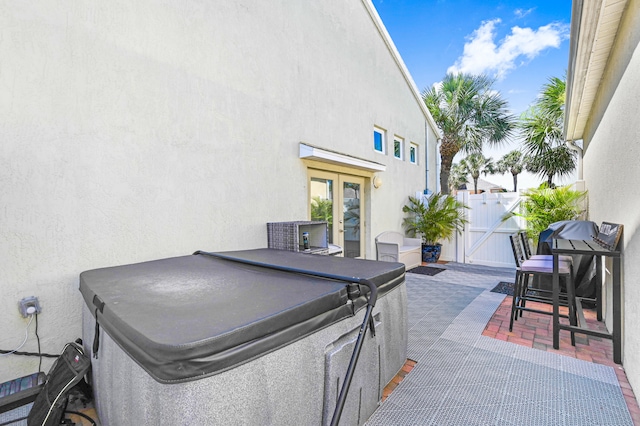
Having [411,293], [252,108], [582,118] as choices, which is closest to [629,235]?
[411,293]

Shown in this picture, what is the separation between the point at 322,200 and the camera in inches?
251

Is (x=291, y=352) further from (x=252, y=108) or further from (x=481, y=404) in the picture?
(x=252, y=108)

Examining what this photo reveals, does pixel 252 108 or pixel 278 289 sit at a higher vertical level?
pixel 252 108

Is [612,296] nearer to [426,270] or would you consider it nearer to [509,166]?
[426,270]

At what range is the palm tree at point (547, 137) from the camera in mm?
9383

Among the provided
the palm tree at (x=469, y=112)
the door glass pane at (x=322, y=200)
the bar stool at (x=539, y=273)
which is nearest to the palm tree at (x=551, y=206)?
the bar stool at (x=539, y=273)

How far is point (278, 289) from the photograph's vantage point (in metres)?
2.20

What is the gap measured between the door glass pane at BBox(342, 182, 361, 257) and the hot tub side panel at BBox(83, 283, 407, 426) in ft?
15.4

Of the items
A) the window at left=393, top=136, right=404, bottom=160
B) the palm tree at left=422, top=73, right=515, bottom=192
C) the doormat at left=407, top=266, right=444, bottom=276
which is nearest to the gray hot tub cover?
the doormat at left=407, top=266, right=444, bottom=276

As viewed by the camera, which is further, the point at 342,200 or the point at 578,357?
the point at 342,200

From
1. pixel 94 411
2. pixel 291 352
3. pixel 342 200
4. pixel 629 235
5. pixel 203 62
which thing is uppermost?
pixel 203 62

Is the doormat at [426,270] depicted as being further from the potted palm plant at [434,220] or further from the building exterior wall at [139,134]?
the building exterior wall at [139,134]

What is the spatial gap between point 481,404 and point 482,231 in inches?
299

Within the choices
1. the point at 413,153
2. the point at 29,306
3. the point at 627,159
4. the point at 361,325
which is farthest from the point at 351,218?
the point at 29,306
